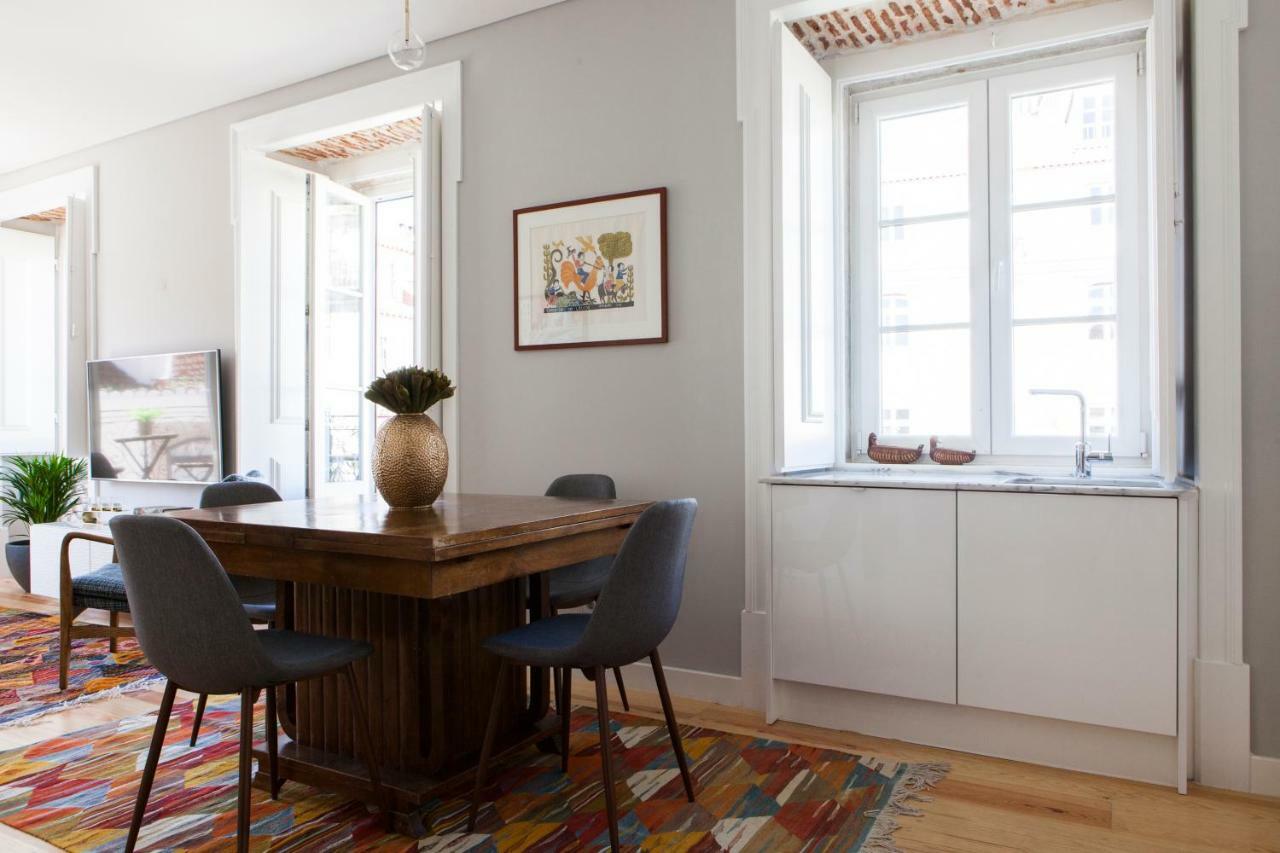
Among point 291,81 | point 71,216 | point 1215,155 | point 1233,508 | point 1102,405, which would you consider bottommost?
point 1233,508

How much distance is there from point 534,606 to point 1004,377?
2072 millimetres

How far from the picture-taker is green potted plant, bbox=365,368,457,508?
2.63 meters

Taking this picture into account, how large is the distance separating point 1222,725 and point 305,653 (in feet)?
8.72

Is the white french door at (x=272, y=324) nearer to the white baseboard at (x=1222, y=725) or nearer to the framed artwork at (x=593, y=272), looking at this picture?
the framed artwork at (x=593, y=272)

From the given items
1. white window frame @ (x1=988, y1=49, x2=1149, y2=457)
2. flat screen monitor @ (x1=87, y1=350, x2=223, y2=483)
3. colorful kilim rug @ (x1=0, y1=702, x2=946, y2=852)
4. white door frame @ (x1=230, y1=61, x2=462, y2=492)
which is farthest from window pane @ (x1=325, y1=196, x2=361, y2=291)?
white window frame @ (x1=988, y1=49, x2=1149, y2=457)

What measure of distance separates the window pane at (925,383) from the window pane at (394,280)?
3.14 meters

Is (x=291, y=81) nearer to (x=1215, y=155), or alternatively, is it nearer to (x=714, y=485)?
(x=714, y=485)

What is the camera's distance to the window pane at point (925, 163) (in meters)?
3.54

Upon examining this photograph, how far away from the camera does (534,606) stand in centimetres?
277

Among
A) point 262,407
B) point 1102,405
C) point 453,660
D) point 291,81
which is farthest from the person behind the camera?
point 262,407

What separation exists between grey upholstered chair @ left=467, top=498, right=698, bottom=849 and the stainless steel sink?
1.25 m

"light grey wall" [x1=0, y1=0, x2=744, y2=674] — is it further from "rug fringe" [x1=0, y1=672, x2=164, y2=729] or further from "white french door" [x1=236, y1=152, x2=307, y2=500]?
"rug fringe" [x1=0, y1=672, x2=164, y2=729]

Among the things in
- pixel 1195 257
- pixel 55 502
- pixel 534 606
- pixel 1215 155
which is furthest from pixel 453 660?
pixel 55 502

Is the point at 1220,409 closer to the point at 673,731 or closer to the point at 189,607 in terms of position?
the point at 673,731
